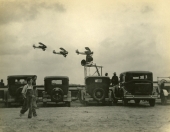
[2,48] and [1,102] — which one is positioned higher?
[2,48]

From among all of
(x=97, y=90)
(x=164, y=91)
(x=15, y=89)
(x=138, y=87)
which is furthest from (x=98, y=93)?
(x=15, y=89)

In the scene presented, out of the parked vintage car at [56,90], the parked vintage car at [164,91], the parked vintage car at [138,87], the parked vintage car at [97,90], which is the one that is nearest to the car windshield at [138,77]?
the parked vintage car at [138,87]

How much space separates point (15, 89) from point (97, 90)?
16.2 ft

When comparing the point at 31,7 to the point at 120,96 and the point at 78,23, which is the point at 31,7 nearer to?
the point at 78,23

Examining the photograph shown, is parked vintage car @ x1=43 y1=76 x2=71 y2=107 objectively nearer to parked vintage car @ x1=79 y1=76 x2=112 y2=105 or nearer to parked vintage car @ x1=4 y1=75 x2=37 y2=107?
parked vintage car @ x1=4 y1=75 x2=37 y2=107

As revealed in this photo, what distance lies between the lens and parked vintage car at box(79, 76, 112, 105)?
18594 millimetres

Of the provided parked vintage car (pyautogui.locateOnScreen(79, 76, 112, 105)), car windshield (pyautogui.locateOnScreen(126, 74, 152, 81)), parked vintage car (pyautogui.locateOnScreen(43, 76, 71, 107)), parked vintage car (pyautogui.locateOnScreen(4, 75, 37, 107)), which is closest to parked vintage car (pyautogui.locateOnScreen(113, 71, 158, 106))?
car windshield (pyautogui.locateOnScreen(126, 74, 152, 81))

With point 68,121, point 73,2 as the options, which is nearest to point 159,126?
point 68,121

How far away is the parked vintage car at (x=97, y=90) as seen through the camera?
18.6m

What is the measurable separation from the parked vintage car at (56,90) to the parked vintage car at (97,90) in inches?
45.3

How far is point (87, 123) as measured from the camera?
10.8m

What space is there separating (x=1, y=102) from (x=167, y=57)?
42.9 ft

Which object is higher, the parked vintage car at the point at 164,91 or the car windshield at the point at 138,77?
the car windshield at the point at 138,77

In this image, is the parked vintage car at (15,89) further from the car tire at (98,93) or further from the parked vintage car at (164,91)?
the parked vintage car at (164,91)
